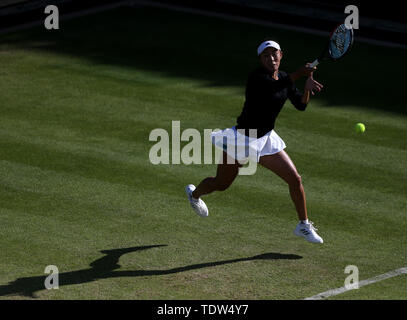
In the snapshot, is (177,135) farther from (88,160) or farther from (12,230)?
(12,230)

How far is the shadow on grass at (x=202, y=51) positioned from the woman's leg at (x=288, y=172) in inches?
218

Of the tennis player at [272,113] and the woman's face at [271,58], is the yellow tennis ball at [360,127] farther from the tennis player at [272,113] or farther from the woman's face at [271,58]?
the woman's face at [271,58]

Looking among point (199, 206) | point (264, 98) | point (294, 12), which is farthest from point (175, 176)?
point (294, 12)

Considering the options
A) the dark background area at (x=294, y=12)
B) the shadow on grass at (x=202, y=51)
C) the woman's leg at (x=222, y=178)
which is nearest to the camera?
the woman's leg at (x=222, y=178)

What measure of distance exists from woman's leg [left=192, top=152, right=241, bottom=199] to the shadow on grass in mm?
5321

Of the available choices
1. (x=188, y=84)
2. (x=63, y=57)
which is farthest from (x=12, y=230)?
(x=63, y=57)

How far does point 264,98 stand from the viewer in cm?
987

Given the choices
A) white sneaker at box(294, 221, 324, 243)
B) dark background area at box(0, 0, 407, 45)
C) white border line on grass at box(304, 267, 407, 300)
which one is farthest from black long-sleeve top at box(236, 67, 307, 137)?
dark background area at box(0, 0, 407, 45)

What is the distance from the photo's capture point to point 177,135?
45.7 ft

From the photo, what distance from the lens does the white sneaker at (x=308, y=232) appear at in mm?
10117

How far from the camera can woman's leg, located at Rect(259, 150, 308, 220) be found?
9.97 metres

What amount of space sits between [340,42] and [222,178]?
203 cm

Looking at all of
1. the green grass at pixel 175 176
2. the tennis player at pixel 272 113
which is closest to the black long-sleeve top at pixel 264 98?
the tennis player at pixel 272 113

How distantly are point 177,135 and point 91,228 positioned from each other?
12.0ft
